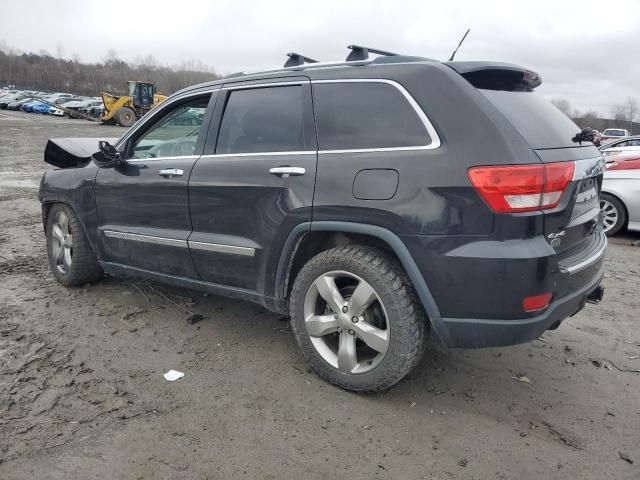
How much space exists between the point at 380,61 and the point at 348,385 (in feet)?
6.08

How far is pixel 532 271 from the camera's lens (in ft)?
8.19

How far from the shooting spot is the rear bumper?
2.59 meters

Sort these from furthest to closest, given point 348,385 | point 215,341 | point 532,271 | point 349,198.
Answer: point 215,341 < point 348,385 < point 349,198 < point 532,271

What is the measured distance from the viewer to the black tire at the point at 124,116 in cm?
3331

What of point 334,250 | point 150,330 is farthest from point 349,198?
point 150,330

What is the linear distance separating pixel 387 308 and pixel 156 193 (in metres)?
1.95

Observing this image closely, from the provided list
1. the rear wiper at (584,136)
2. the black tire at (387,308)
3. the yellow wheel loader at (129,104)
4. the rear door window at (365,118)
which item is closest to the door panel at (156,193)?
the rear door window at (365,118)

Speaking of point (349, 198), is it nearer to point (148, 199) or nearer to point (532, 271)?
point (532, 271)

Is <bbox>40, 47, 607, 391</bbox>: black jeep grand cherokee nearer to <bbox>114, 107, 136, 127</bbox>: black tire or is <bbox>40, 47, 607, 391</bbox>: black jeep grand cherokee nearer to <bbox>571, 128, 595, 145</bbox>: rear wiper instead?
<bbox>571, 128, 595, 145</bbox>: rear wiper

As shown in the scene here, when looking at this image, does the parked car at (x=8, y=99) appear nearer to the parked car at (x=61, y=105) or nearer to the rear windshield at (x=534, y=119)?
the parked car at (x=61, y=105)

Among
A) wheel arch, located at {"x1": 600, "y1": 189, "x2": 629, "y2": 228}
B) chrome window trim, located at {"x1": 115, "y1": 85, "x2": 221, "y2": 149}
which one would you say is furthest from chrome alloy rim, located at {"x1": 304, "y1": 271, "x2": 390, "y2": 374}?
wheel arch, located at {"x1": 600, "y1": 189, "x2": 629, "y2": 228}

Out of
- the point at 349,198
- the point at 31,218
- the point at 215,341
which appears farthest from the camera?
the point at 31,218

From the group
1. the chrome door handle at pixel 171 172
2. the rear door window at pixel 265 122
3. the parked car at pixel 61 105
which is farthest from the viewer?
the parked car at pixel 61 105

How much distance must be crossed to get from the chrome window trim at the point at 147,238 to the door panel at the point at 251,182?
0.45 feet
